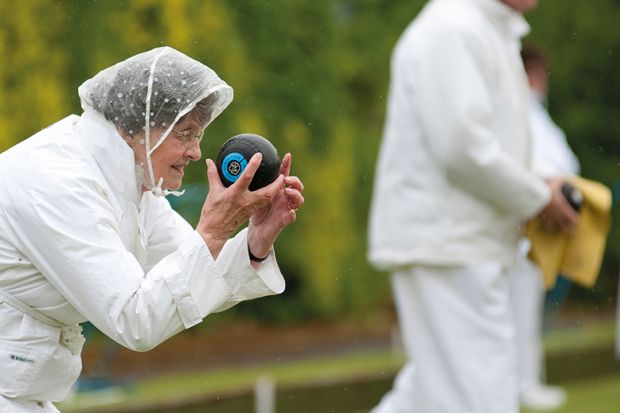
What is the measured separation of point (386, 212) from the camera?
19.6 feet

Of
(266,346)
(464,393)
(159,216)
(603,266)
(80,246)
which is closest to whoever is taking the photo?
(80,246)

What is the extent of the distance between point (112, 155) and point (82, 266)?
0.32 metres

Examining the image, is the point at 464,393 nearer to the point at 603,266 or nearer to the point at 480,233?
the point at 480,233

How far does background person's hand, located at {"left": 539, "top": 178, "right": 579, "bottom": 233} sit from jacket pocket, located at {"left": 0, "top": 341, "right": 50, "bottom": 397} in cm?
281

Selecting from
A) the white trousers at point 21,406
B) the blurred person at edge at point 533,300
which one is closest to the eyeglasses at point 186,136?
the white trousers at point 21,406

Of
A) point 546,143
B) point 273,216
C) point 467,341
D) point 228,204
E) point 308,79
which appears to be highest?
point 228,204

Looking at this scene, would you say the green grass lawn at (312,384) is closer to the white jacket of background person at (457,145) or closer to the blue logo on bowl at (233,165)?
the white jacket of background person at (457,145)

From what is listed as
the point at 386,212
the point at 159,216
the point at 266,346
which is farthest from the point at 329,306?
the point at 159,216

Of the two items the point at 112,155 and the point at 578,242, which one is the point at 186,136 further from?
the point at 578,242

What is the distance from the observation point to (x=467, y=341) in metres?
5.80

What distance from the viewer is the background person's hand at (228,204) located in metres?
3.47

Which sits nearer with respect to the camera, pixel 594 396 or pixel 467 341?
pixel 467 341

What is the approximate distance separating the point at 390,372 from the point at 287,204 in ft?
16.7

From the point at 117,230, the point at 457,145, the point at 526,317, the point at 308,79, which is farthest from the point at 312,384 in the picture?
the point at 117,230
